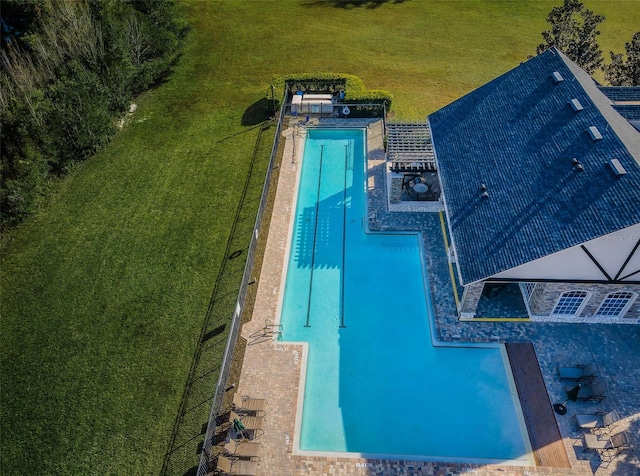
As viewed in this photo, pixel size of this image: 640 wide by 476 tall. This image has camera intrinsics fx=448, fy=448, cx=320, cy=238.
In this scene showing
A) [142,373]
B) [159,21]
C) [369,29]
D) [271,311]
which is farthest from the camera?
[369,29]

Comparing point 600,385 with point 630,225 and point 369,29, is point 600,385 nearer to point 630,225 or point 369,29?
point 630,225

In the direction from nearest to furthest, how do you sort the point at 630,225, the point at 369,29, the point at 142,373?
the point at 630,225 < the point at 142,373 < the point at 369,29

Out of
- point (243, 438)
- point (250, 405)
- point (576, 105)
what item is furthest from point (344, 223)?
point (243, 438)

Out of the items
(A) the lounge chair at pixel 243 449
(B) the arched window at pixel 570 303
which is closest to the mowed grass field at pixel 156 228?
(A) the lounge chair at pixel 243 449

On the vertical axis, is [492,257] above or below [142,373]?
above

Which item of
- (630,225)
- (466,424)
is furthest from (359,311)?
(630,225)

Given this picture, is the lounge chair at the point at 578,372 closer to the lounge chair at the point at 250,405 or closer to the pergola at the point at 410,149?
the lounge chair at the point at 250,405

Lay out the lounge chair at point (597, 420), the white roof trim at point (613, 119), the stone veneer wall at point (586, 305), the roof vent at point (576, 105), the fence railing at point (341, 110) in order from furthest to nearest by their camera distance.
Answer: the fence railing at point (341, 110), the roof vent at point (576, 105), the white roof trim at point (613, 119), the stone veneer wall at point (586, 305), the lounge chair at point (597, 420)
